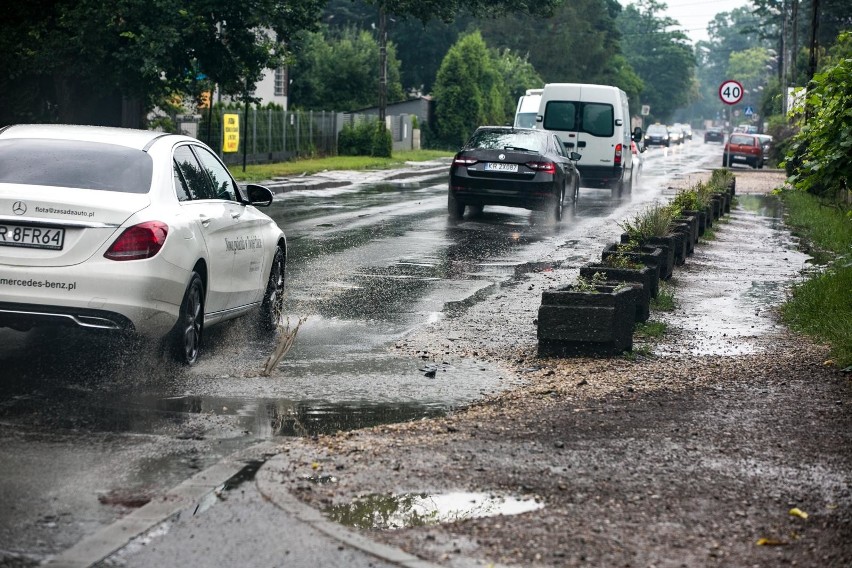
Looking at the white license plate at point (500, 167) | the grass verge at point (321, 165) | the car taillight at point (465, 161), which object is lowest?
the grass verge at point (321, 165)

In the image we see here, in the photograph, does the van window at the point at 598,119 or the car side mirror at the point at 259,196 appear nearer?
the car side mirror at the point at 259,196

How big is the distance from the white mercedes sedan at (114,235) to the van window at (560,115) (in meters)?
22.7

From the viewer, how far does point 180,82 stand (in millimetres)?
29516

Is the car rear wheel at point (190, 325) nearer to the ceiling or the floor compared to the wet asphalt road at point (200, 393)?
nearer to the ceiling

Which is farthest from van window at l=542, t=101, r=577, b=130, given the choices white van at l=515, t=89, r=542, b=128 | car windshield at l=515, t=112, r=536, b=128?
car windshield at l=515, t=112, r=536, b=128

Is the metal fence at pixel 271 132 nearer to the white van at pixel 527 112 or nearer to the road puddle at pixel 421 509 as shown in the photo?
the white van at pixel 527 112

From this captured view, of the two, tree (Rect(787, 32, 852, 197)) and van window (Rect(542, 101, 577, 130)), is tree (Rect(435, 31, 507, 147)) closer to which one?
van window (Rect(542, 101, 577, 130))

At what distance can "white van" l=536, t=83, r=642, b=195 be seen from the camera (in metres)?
31.5

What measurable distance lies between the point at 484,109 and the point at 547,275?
53.6 metres

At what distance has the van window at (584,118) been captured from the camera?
103 feet

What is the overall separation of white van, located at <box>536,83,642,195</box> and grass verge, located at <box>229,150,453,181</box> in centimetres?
730

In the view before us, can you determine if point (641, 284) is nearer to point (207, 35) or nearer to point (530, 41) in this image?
point (207, 35)

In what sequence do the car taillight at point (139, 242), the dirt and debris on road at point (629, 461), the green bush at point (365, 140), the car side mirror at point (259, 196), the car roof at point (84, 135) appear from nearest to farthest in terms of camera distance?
the dirt and debris on road at point (629, 461), the car taillight at point (139, 242), the car roof at point (84, 135), the car side mirror at point (259, 196), the green bush at point (365, 140)

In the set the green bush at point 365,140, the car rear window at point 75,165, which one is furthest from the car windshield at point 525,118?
the car rear window at point 75,165
